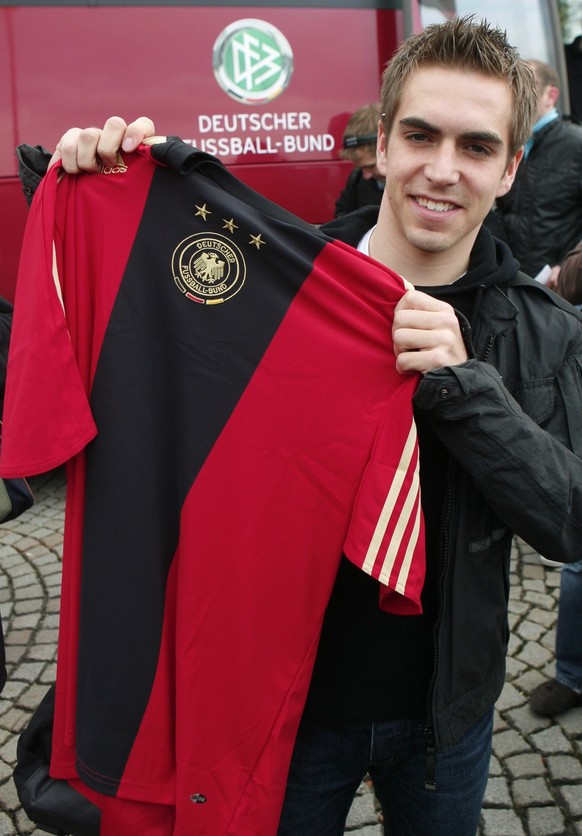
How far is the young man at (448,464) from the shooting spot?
1530 millimetres

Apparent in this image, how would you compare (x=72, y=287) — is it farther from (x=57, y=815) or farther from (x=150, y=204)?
(x=57, y=815)

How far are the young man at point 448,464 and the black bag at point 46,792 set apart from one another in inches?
15.8

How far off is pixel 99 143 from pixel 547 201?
356 cm

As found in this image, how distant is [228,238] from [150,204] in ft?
0.54

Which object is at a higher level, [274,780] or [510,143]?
[510,143]

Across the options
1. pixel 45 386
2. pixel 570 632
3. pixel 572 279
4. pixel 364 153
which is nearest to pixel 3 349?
pixel 45 386

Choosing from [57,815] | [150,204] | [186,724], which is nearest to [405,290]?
[150,204]

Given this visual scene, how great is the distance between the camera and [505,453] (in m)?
1.42

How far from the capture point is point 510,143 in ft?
5.38

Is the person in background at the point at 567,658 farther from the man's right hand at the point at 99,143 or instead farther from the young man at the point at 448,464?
the man's right hand at the point at 99,143

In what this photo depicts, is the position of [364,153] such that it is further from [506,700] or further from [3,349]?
[506,700]

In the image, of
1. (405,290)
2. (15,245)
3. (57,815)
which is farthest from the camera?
(15,245)

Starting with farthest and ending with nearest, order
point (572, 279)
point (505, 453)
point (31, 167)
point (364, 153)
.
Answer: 1. point (364, 153)
2. point (572, 279)
3. point (31, 167)
4. point (505, 453)

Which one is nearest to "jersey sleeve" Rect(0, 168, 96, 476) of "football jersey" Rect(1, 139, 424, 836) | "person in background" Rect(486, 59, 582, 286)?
"football jersey" Rect(1, 139, 424, 836)
